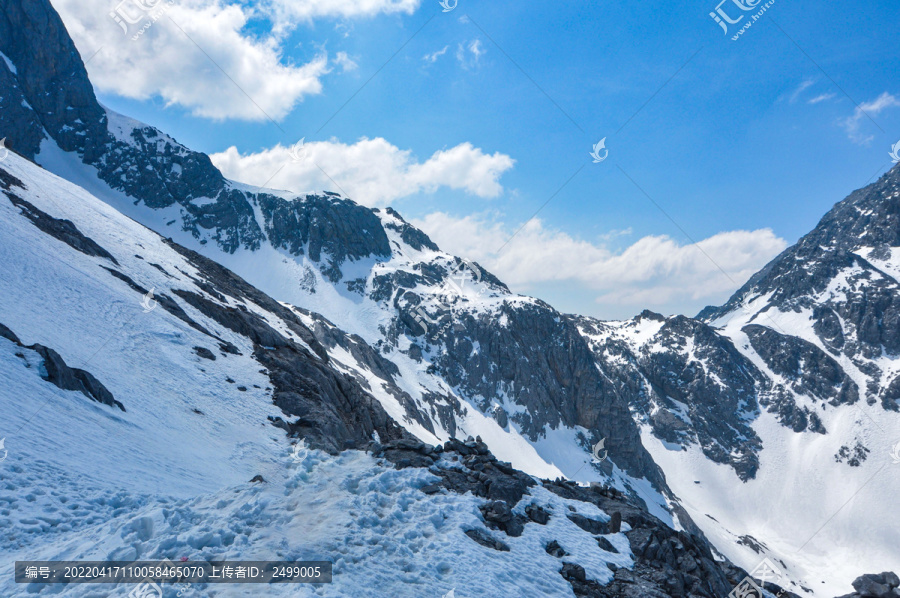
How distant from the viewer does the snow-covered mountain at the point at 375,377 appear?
13.6 meters

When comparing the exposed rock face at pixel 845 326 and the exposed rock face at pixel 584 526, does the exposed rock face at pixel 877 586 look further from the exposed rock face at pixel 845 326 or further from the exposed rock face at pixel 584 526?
the exposed rock face at pixel 845 326

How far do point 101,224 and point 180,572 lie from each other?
5013 centimetres

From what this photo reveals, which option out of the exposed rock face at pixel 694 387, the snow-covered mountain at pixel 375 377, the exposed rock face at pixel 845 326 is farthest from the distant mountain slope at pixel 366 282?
the exposed rock face at pixel 845 326

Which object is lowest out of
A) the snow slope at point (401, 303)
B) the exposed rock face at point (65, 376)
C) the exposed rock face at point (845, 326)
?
the exposed rock face at point (65, 376)

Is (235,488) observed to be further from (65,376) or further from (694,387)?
(694,387)

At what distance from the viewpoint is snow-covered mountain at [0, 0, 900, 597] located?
13633mm

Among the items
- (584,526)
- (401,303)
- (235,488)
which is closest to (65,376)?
(235,488)

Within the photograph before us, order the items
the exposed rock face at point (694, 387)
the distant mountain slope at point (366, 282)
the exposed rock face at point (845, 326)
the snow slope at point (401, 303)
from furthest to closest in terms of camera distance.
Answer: the exposed rock face at point (845, 326) → the exposed rock face at point (694, 387) → the distant mountain slope at point (366, 282) → the snow slope at point (401, 303)

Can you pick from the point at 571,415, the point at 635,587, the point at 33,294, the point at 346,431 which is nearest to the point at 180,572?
the point at 635,587

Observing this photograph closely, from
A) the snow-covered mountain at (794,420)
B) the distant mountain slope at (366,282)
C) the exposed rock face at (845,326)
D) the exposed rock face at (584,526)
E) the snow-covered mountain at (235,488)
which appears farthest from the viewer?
the exposed rock face at (845,326)

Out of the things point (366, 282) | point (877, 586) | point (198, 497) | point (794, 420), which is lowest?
point (198, 497)

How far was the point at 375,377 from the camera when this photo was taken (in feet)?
256

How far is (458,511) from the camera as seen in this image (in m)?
13.0

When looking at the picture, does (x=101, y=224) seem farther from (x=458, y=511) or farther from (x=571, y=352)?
(x=571, y=352)
